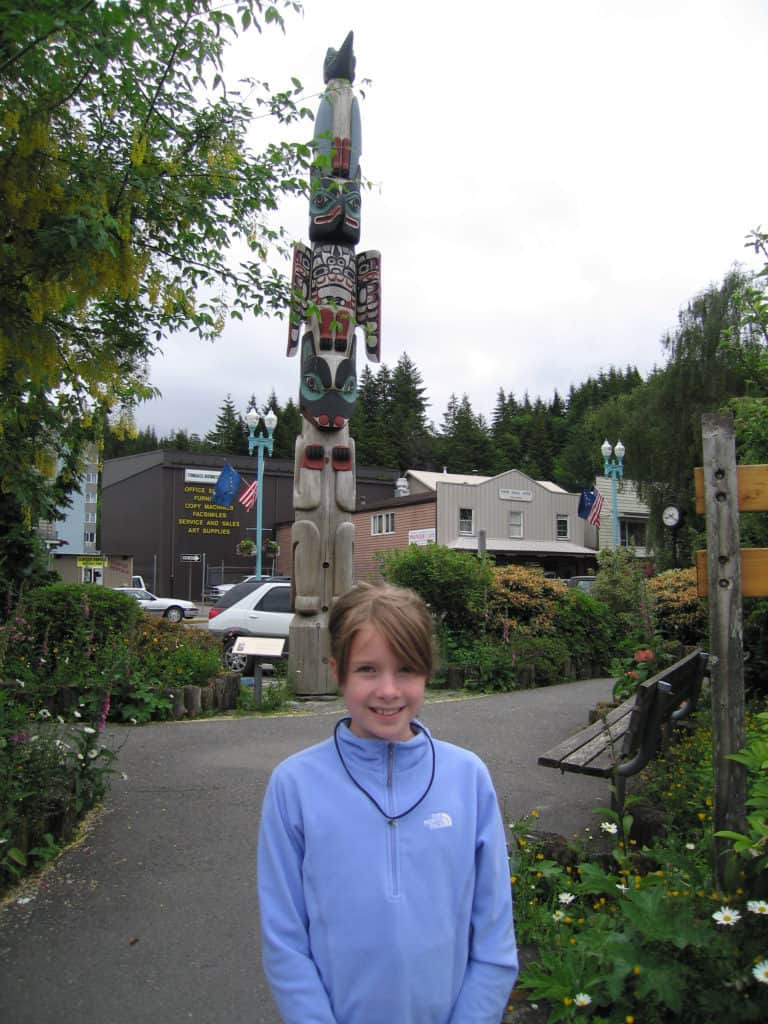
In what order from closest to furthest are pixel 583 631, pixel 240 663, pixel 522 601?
pixel 240 663 < pixel 522 601 < pixel 583 631

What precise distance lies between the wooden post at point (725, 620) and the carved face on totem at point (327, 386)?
27.3 ft

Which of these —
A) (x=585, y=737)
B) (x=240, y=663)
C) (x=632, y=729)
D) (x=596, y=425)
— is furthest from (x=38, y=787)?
(x=596, y=425)

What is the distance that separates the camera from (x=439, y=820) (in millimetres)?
2049

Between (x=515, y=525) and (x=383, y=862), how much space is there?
129ft

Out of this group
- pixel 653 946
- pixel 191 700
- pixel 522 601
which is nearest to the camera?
pixel 653 946

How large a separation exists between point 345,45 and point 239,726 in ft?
31.4

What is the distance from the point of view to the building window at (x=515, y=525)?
1604 inches

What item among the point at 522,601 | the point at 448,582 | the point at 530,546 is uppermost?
the point at 530,546

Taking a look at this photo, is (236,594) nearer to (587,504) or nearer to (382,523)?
(587,504)

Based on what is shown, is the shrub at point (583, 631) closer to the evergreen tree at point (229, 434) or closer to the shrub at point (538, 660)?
the shrub at point (538, 660)

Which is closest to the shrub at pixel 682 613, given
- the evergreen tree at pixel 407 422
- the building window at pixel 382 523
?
the building window at pixel 382 523

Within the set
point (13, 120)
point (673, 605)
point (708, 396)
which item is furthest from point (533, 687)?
point (708, 396)

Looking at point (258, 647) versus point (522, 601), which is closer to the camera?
point (258, 647)

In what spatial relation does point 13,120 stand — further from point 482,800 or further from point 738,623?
point 738,623
